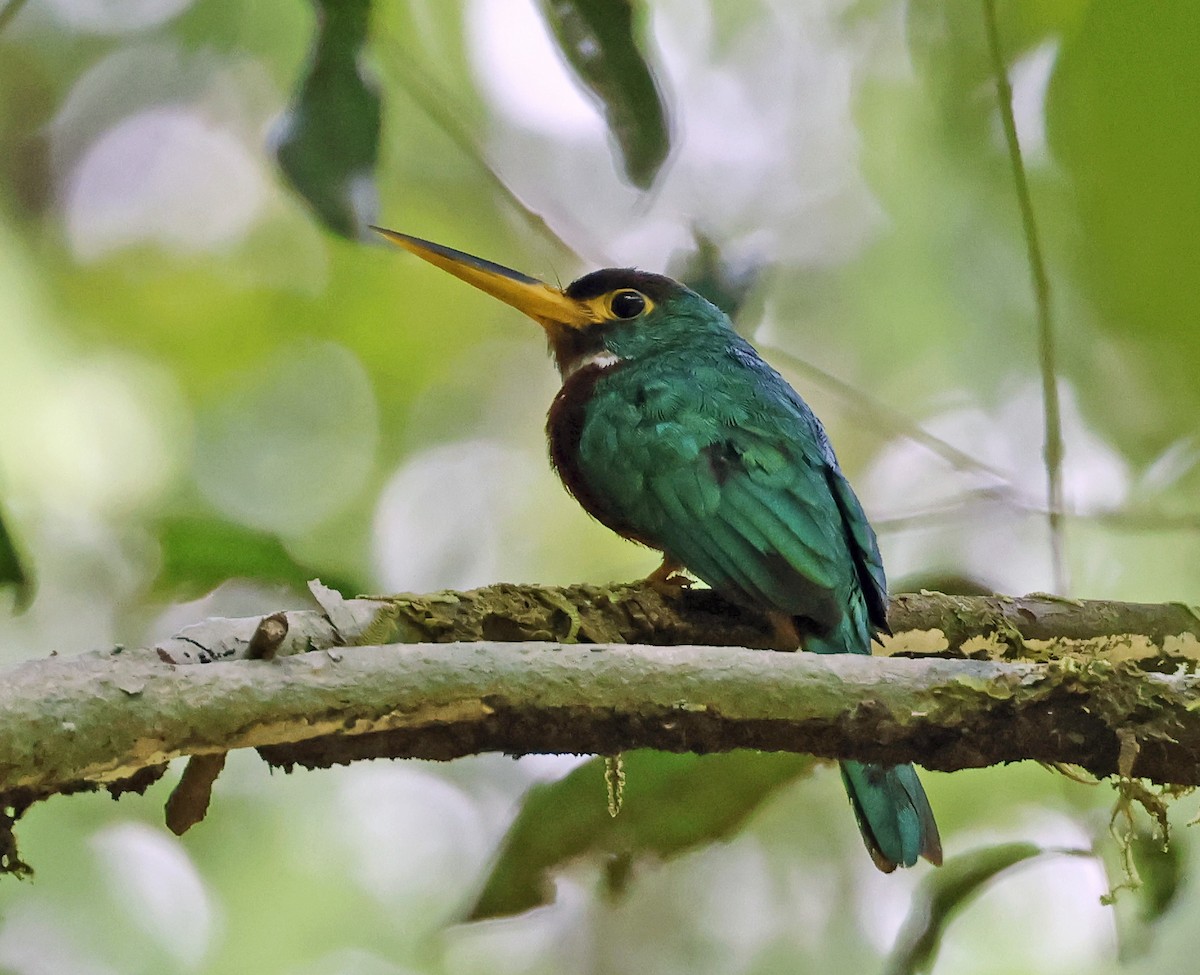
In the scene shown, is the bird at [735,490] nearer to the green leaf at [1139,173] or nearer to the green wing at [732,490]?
the green wing at [732,490]

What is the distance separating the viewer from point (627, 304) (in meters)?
2.86

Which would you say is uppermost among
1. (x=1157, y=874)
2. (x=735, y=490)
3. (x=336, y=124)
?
(x=336, y=124)

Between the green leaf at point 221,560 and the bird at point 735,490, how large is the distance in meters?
0.57

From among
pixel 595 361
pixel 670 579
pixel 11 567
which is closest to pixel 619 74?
pixel 595 361

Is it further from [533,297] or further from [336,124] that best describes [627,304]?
[336,124]

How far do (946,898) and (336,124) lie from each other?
1.63 meters

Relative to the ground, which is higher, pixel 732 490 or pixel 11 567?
pixel 732 490

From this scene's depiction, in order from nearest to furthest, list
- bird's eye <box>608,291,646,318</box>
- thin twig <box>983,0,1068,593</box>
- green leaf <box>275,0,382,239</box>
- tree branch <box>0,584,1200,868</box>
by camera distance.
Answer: tree branch <box>0,584,1200,868</box>, green leaf <box>275,0,382,239</box>, thin twig <box>983,0,1068,593</box>, bird's eye <box>608,291,646,318</box>

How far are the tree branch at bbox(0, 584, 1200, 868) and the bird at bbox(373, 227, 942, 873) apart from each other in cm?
46

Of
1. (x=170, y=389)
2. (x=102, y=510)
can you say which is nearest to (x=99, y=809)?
(x=102, y=510)

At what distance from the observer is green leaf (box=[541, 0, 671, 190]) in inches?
85.5

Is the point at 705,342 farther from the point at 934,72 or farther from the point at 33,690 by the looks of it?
the point at 33,690

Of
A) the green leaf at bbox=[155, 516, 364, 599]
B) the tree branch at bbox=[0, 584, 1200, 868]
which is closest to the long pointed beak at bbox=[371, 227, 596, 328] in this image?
the green leaf at bbox=[155, 516, 364, 599]

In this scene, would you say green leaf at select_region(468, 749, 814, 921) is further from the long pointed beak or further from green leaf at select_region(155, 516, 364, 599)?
the long pointed beak
